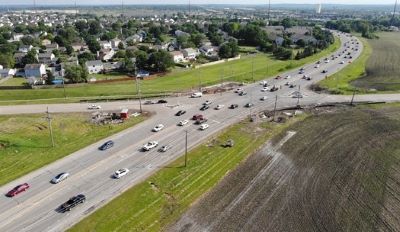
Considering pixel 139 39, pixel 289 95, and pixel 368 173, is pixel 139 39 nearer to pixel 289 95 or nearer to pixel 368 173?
pixel 289 95

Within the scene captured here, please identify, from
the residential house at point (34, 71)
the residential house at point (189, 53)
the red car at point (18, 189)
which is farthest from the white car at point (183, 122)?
the residential house at point (189, 53)

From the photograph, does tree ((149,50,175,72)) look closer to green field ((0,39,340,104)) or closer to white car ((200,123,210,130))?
green field ((0,39,340,104))

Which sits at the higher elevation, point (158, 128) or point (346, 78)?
point (346, 78)

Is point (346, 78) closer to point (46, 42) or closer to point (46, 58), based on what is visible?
point (46, 58)

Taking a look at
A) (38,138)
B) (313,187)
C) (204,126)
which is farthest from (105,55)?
(313,187)

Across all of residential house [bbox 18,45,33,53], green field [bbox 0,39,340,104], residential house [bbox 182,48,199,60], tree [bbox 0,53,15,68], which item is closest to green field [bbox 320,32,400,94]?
green field [bbox 0,39,340,104]

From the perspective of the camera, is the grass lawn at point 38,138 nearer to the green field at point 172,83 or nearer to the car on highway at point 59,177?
the car on highway at point 59,177
